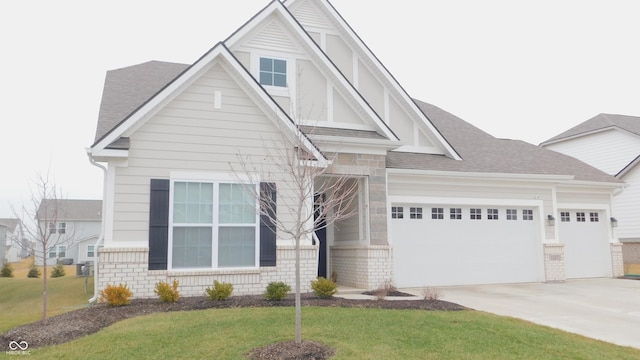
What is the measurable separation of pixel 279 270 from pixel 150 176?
362 cm

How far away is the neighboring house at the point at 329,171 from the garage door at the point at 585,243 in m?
0.05

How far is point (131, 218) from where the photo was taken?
34.0 feet

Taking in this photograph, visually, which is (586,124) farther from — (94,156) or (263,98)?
(94,156)

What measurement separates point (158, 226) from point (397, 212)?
7.18 m

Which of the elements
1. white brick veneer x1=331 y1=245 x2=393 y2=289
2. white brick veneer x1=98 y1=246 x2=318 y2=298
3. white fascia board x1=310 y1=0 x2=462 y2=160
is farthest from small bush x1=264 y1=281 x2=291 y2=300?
white fascia board x1=310 y1=0 x2=462 y2=160

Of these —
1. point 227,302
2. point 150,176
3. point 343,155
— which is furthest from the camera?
point 343,155

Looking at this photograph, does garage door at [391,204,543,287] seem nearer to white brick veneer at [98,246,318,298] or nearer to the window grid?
the window grid

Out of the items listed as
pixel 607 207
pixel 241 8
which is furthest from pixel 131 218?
pixel 607 207

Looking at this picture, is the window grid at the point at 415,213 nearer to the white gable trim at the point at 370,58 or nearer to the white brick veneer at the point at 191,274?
the white gable trim at the point at 370,58

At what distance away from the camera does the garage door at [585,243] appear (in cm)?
1730

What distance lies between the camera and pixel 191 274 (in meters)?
10.6

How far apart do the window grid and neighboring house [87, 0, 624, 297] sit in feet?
0.15

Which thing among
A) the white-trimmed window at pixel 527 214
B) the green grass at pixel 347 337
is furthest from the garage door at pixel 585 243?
the green grass at pixel 347 337

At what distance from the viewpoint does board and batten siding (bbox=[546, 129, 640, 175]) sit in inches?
1051
